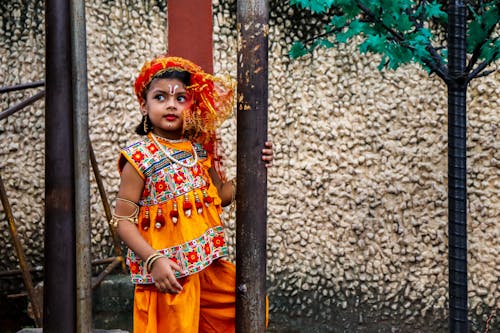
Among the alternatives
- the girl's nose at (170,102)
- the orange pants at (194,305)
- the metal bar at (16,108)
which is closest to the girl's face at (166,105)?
the girl's nose at (170,102)

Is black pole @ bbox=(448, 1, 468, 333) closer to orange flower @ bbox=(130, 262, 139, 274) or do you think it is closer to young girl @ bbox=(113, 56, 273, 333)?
young girl @ bbox=(113, 56, 273, 333)

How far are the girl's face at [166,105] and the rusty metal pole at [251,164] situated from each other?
0.86 ft

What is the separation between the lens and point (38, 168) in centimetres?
416

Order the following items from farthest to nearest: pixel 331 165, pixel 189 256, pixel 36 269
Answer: pixel 331 165 < pixel 36 269 < pixel 189 256

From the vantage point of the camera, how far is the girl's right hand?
1953 mm

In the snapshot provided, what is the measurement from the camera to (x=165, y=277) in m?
1.95

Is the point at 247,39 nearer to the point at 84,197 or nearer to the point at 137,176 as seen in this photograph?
the point at 137,176

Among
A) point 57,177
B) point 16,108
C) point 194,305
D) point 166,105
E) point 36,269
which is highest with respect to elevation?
point 16,108

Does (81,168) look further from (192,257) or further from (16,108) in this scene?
(16,108)

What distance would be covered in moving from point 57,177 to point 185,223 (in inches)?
19.2

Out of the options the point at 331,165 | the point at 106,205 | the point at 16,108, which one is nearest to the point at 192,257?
the point at 16,108

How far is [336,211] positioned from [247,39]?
222cm

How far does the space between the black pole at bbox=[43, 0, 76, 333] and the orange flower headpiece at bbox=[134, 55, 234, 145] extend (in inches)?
10.7

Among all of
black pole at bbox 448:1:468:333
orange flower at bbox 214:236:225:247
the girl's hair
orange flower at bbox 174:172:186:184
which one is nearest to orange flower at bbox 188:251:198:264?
orange flower at bbox 214:236:225:247
